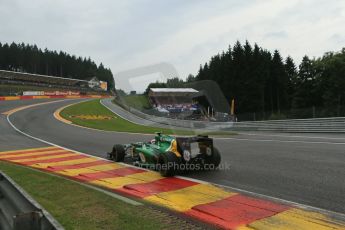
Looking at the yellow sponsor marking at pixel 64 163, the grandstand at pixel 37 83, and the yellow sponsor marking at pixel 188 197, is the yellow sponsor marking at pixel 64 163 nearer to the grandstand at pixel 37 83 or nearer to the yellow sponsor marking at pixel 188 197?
the yellow sponsor marking at pixel 188 197

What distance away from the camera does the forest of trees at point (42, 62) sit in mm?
132375

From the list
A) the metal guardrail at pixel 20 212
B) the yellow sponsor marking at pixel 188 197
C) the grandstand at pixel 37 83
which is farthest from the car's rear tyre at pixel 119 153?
the grandstand at pixel 37 83

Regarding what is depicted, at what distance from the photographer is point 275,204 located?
20.6 ft

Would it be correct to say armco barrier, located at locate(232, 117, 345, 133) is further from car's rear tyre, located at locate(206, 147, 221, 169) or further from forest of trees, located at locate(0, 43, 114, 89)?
forest of trees, located at locate(0, 43, 114, 89)

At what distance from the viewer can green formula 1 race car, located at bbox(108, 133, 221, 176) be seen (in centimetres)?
893

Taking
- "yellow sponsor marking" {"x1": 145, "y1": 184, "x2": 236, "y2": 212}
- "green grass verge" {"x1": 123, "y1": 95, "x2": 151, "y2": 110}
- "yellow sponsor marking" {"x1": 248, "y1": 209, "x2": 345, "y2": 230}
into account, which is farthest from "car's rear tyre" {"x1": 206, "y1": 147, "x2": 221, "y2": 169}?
"yellow sponsor marking" {"x1": 248, "y1": 209, "x2": 345, "y2": 230}

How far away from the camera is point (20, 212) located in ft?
16.6

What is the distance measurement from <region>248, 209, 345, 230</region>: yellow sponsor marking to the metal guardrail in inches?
107

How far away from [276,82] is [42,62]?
99022 mm

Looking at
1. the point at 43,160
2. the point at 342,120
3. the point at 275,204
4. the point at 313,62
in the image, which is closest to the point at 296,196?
the point at 275,204

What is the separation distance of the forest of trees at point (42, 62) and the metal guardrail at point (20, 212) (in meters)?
119

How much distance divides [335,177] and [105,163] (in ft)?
20.7

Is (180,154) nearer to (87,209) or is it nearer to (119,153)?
(119,153)

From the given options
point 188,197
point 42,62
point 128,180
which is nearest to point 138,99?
point 128,180
